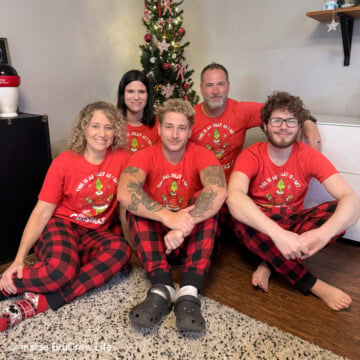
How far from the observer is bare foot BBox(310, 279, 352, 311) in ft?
4.99

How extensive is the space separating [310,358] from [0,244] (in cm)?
165

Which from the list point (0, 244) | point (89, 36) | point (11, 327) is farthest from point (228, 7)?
point (11, 327)

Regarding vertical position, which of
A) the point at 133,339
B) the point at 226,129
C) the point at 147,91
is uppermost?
the point at 147,91

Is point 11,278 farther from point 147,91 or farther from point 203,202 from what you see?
point 147,91

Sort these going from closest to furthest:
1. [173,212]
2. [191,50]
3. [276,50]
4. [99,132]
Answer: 1. [173,212]
2. [99,132]
3. [276,50]
4. [191,50]

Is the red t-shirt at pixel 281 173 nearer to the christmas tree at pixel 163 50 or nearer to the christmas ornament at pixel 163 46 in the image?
the christmas tree at pixel 163 50

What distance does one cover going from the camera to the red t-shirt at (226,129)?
6.98ft

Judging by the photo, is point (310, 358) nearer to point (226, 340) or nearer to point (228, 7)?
point (226, 340)

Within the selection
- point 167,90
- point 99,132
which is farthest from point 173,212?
point 167,90

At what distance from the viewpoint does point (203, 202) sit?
1.53 metres

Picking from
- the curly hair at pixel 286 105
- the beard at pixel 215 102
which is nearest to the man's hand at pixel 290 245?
the curly hair at pixel 286 105

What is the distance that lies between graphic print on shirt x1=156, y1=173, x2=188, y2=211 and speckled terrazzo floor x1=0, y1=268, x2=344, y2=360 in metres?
0.54

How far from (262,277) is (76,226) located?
100 centimetres

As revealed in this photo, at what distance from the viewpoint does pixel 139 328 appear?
1379mm
